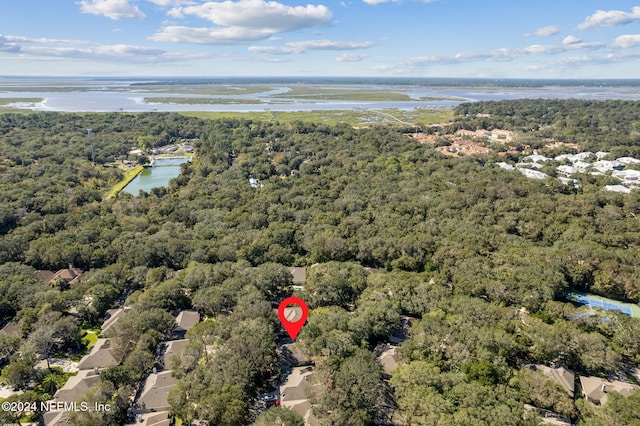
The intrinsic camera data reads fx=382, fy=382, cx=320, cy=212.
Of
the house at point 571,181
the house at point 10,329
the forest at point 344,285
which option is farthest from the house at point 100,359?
the house at point 571,181

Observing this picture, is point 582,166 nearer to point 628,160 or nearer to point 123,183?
point 628,160

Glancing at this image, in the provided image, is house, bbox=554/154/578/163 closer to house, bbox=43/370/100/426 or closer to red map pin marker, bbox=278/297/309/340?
red map pin marker, bbox=278/297/309/340

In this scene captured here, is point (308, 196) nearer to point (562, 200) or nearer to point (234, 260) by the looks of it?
point (234, 260)

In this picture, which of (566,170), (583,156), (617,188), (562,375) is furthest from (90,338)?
(583,156)

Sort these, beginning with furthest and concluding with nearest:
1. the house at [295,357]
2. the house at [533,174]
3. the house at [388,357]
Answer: the house at [533,174], the house at [295,357], the house at [388,357]

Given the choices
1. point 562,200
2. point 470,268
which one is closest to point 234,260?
point 470,268

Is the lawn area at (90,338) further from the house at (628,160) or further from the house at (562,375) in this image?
the house at (628,160)

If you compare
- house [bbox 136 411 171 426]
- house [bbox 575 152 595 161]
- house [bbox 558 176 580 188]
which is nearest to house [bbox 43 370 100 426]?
house [bbox 136 411 171 426]
